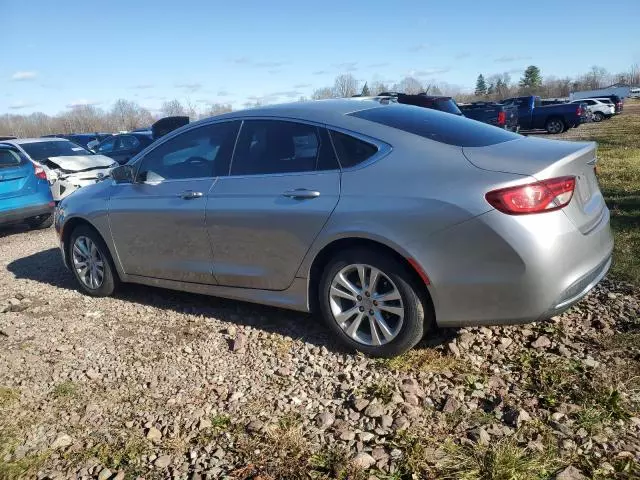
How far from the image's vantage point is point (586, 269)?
123 inches

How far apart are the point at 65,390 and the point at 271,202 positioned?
1819 millimetres

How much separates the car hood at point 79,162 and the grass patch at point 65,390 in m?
7.28

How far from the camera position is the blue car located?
26.9 ft

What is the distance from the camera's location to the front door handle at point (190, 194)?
4171 millimetres

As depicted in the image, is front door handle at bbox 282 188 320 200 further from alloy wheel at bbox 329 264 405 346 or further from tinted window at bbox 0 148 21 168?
tinted window at bbox 0 148 21 168

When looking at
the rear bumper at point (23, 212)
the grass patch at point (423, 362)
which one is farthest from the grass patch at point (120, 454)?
the rear bumper at point (23, 212)

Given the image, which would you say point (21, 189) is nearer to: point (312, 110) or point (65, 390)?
point (65, 390)

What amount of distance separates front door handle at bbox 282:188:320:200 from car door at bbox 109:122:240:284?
2.41 feet

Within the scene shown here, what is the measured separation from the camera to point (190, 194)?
4.22 m

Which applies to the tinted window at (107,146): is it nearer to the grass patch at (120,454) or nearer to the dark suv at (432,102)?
the dark suv at (432,102)

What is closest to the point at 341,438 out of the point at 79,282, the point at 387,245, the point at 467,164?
the point at 387,245

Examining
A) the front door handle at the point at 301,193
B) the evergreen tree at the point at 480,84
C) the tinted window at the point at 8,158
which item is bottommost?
the evergreen tree at the point at 480,84

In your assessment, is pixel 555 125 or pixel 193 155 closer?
pixel 193 155

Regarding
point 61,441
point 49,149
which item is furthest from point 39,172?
point 61,441
